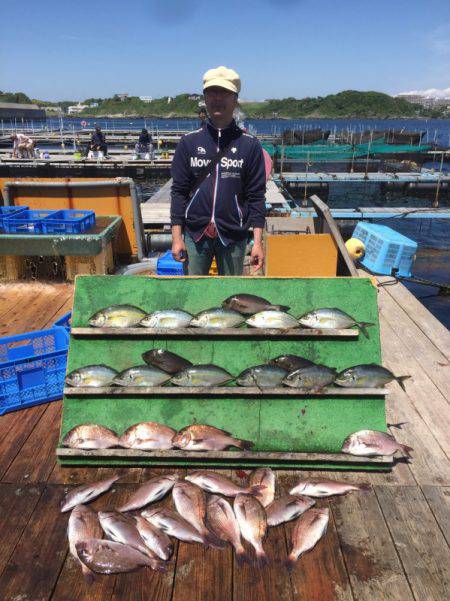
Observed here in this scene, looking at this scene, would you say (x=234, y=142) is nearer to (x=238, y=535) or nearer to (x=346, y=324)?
(x=346, y=324)

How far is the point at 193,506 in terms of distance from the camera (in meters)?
2.74

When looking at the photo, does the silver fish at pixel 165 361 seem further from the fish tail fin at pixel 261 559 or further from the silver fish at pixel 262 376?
the fish tail fin at pixel 261 559

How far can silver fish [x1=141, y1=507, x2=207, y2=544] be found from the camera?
2584mm

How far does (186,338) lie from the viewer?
11.4ft

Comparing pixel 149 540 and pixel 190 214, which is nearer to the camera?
pixel 149 540

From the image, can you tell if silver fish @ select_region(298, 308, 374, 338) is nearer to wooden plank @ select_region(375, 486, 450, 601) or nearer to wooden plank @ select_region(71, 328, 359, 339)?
wooden plank @ select_region(71, 328, 359, 339)

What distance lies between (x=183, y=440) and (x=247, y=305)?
1216 mm

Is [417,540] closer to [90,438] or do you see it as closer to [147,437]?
[147,437]

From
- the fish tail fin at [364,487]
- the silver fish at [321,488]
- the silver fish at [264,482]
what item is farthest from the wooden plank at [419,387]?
the silver fish at [264,482]

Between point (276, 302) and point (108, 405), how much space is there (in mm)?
1674

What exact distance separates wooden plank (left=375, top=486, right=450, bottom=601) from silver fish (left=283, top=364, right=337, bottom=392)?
2.77ft

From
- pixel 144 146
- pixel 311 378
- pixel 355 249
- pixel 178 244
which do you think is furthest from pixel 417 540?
pixel 144 146

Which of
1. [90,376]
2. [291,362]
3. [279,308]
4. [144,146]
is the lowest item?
[90,376]

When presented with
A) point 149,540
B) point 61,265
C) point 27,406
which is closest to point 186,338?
point 149,540
